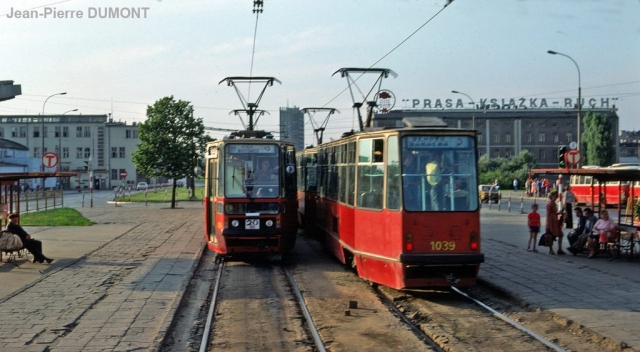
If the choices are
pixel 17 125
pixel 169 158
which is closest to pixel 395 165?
pixel 169 158

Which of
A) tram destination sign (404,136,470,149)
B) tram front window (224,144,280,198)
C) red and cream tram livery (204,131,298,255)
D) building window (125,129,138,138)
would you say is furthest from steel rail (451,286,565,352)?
building window (125,129,138,138)

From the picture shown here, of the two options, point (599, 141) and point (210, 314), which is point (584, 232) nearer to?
point (210, 314)

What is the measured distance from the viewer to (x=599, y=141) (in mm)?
78938

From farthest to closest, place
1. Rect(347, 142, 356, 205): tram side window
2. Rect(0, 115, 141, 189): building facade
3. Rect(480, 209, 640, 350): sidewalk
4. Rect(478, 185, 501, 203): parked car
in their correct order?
Rect(0, 115, 141, 189): building facade → Rect(478, 185, 501, 203): parked car → Rect(347, 142, 356, 205): tram side window → Rect(480, 209, 640, 350): sidewalk

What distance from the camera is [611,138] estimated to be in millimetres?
79312

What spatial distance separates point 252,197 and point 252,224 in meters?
0.63

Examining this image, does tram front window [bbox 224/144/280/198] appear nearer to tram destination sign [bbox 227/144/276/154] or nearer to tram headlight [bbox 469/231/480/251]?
tram destination sign [bbox 227/144/276/154]

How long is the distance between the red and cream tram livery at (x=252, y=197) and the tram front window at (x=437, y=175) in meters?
5.52

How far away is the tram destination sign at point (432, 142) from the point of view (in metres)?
11.9

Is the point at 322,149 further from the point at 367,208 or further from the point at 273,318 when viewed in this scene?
the point at 273,318

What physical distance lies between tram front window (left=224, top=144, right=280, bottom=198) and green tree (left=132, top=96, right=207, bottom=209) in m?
28.5

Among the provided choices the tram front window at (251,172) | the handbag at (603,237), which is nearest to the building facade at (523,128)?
the handbag at (603,237)

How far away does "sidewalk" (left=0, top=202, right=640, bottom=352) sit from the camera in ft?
30.4

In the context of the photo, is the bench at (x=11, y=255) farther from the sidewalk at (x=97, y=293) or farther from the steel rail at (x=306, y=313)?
the steel rail at (x=306, y=313)
